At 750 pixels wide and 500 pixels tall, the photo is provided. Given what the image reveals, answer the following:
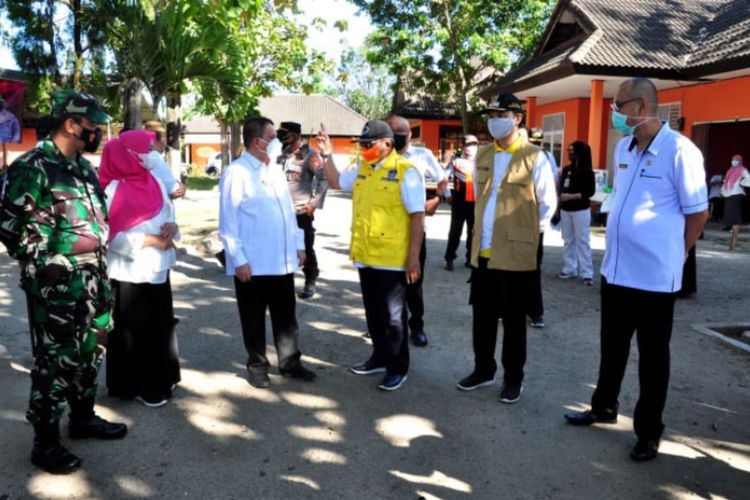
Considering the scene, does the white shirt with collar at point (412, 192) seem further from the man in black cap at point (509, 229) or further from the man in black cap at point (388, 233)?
the man in black cap at point (509, 229)

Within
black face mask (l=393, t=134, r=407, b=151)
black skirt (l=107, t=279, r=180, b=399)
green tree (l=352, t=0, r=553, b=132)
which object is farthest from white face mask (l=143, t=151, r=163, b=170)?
green tree (l=352, t=0, r=553, b=132)

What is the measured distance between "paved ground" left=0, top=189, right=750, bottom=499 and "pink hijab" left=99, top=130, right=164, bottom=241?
1.24 m

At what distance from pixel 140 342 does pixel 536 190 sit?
2768mm

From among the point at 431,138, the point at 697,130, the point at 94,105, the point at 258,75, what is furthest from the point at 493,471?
the point at 431,138

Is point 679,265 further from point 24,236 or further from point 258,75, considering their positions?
point 258,75

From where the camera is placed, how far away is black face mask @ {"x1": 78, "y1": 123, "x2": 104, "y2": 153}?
134 inches

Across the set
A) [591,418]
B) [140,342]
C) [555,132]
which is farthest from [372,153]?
[555,132]

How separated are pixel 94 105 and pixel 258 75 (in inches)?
581

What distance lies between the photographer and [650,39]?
51.7 feet

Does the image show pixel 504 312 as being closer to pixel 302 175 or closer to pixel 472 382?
pixel 472 382

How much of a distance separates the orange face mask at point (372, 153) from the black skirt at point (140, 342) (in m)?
1.61

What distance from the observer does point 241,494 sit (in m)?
3.17

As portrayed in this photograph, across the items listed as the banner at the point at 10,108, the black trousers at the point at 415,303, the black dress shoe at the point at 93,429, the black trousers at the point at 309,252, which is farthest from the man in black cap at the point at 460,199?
the banner at the point at 10,108

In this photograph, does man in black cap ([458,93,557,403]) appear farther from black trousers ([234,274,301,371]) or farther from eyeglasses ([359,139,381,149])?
black trousers ([234,274,301,371])
